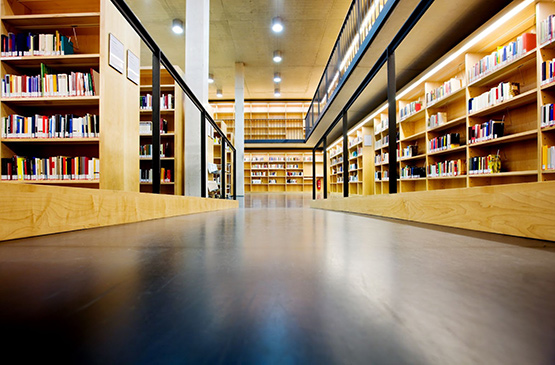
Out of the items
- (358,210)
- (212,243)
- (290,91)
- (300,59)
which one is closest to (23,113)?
(212,243)

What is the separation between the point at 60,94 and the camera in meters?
2.66

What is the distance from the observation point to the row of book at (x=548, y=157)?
8.66 feet

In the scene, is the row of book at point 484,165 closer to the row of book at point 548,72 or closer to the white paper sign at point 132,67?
the row of book at point 548,72

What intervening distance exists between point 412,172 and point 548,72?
2743mm

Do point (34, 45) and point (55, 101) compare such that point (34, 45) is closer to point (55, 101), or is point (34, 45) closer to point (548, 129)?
point (55, 101)

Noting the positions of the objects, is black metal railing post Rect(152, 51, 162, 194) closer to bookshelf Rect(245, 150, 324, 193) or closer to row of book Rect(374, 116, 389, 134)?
row of book Rect(374, 116, 389, 134)

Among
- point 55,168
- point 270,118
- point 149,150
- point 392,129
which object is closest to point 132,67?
point 55,168

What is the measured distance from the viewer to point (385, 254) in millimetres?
632

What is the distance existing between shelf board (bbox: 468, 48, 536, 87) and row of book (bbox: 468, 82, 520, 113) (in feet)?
0.55

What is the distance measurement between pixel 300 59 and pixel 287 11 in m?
2.39

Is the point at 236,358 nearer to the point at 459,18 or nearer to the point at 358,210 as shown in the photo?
the point at 358,210

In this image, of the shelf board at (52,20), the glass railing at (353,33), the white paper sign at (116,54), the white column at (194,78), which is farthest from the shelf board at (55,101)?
the glass railing at (353,33)

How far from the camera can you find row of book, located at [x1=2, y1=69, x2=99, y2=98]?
8.64 ft

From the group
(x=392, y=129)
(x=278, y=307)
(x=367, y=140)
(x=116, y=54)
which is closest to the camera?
(x=278, y=307)
